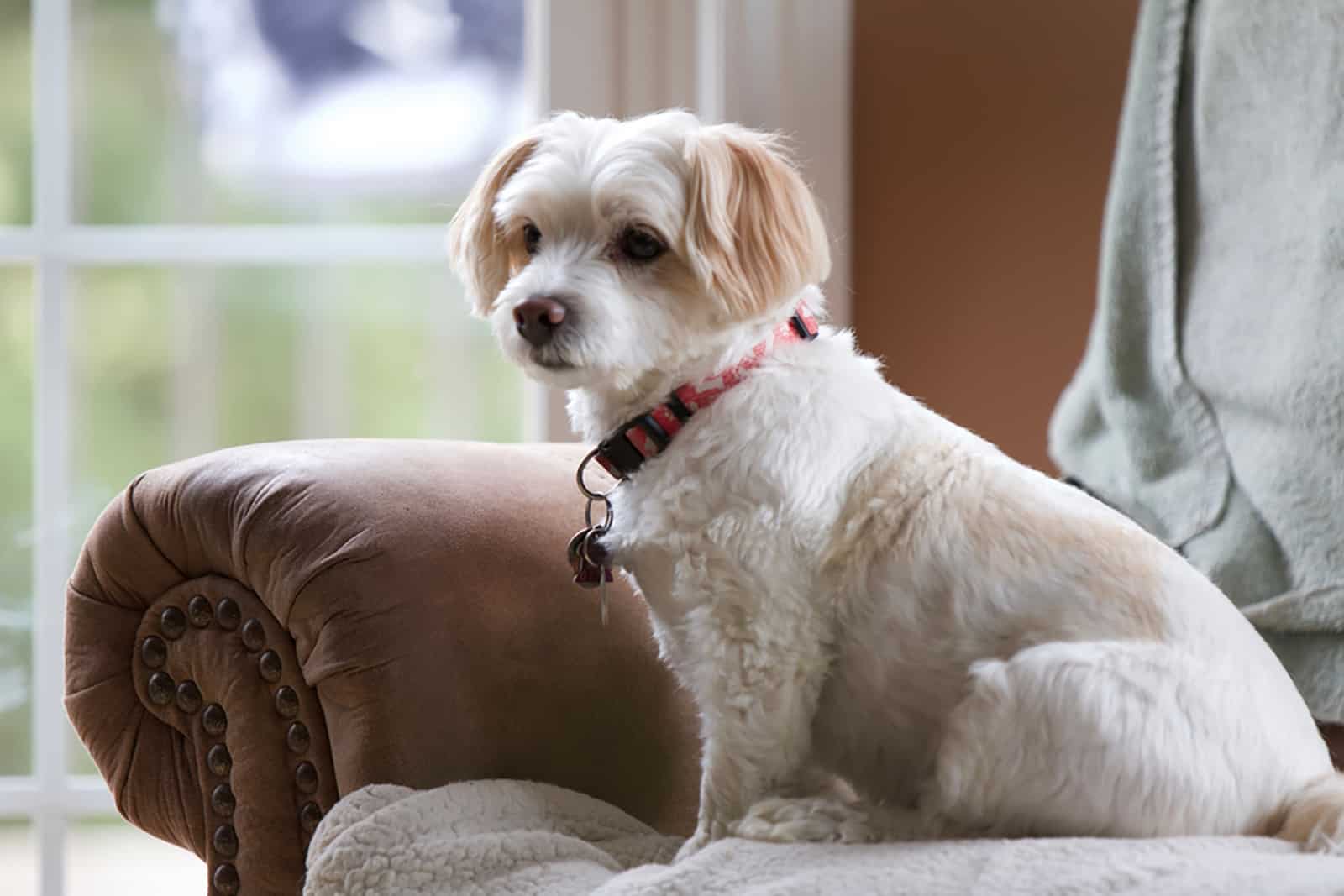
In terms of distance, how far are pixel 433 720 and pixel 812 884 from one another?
397 millimetres

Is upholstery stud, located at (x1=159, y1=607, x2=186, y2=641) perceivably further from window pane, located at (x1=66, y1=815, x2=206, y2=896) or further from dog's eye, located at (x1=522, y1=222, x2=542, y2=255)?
window pane, located at (x1=66, y1=815, x2=206, y2=896)

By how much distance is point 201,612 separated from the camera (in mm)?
1225

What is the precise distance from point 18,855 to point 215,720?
116 cm

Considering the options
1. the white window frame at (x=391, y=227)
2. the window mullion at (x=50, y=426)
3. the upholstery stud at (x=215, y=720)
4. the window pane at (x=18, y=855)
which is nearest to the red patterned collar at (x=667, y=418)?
the upholstery stud at (x=215, y=720)

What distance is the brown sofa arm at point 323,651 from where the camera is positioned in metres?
1.16

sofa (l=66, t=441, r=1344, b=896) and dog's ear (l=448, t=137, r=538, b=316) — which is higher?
dog's ear (l=448, t=137, r=538, b=316)

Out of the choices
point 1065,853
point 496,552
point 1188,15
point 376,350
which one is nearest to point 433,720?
point 496,552

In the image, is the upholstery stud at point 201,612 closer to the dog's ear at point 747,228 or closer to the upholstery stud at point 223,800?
the upholstery stud at point 223,800

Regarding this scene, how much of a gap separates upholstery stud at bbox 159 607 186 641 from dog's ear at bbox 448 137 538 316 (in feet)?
1.29

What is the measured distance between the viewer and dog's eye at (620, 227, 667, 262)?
3.73ft

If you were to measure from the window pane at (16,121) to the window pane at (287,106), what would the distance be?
0.25 feet

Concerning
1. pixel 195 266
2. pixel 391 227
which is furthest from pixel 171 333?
pixel 391 227

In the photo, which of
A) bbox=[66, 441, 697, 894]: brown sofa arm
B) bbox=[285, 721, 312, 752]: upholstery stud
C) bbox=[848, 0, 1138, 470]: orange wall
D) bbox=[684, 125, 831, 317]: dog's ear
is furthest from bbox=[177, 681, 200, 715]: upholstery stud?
bbox=[848, 0, 1138, 470]: orange wall

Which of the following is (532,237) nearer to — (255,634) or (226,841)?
(255,634)
